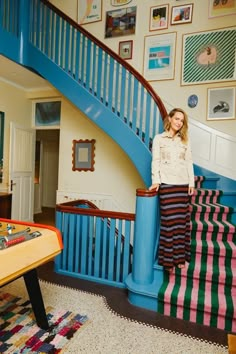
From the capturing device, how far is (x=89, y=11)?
4.52 meters

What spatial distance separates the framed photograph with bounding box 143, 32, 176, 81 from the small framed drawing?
205 mm

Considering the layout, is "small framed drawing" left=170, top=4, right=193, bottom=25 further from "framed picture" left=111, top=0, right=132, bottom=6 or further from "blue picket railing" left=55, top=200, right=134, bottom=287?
"blue picket railing" left=55, top=200, right=134, bottom=287

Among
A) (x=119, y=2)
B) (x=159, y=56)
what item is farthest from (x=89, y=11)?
(x=159, y=56)

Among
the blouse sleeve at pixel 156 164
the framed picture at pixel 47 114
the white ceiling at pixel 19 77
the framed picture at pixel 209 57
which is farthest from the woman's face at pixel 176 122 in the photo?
the framed picture at pixel 47 114

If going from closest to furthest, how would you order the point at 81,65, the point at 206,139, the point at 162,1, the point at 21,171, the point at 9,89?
the point at 81,65
the point at 206,139
the point at 162,1
the point at 9,89
the point at 21,171

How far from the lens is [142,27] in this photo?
4148 millimetres

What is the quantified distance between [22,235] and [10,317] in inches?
36.6

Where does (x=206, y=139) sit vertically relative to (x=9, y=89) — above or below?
below

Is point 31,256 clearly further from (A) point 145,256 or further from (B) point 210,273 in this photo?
(B) point 210,273

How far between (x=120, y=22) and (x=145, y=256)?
4.08 metres

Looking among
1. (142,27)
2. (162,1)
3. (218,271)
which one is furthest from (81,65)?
(218,271)

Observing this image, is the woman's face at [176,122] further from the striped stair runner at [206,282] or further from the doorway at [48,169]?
the doorway at [48,169]

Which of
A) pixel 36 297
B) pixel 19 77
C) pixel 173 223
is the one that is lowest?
pixel 36 297

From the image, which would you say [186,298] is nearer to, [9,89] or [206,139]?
[206,139]
